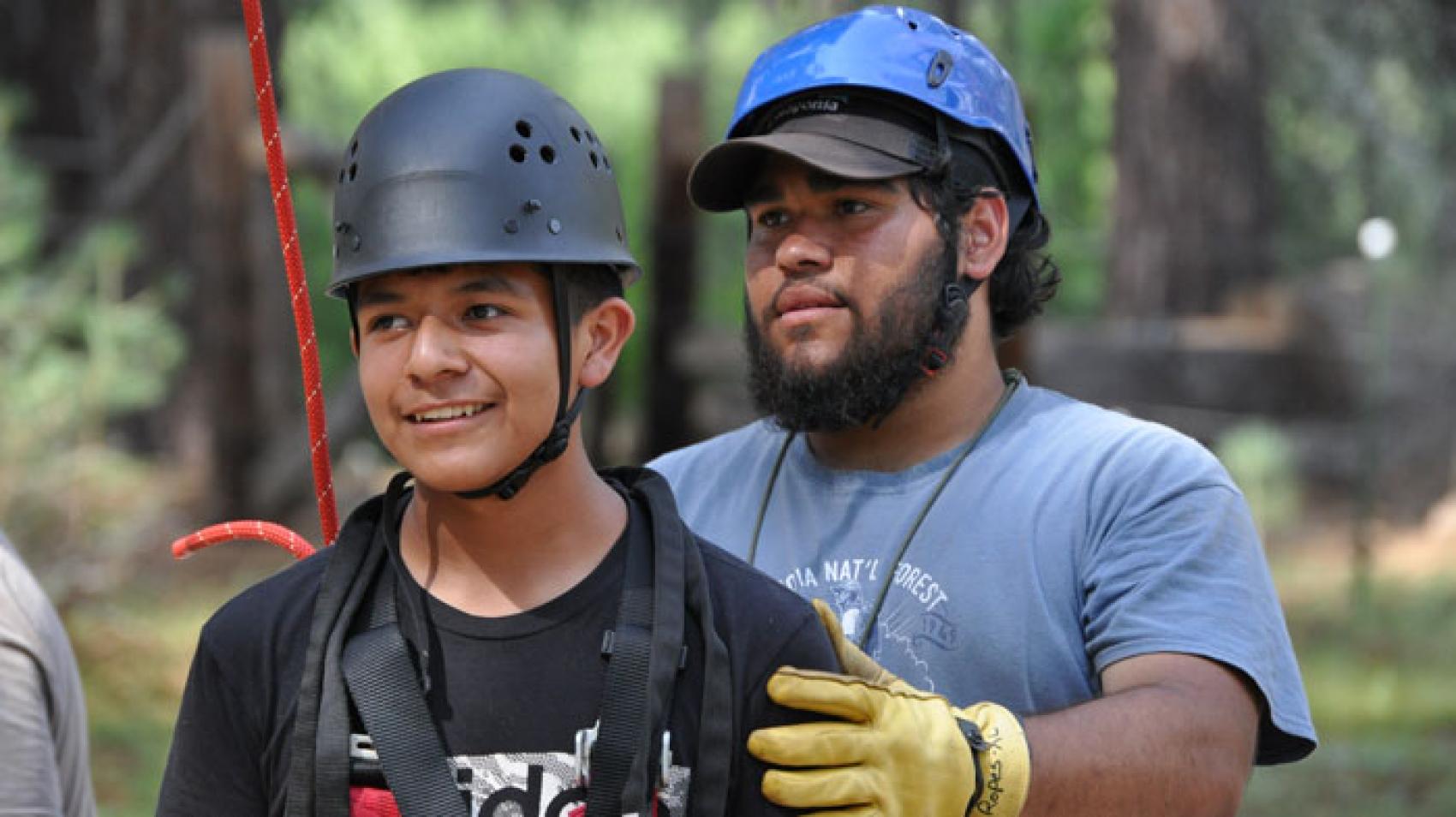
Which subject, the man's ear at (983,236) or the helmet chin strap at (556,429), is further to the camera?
the man's ear at (983,236)

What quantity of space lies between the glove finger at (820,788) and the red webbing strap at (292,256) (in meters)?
0.63

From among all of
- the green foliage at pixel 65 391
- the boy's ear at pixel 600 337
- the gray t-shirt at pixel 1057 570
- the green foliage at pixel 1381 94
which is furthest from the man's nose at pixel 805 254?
the green foliage at pixel 1381 94

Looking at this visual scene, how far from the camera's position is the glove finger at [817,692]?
2.06m

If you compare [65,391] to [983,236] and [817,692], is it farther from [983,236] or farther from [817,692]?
[817,692]

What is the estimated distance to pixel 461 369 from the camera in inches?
78.8

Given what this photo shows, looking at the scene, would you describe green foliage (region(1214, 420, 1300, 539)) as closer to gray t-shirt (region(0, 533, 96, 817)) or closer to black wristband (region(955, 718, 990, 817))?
black wristband (region(955, 718, 990, 817))

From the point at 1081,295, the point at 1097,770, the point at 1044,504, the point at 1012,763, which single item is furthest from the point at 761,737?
the point at 1081,295

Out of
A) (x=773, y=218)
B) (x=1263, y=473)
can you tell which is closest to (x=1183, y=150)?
(x=1263, y=473)

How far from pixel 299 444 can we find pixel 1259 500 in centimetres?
495

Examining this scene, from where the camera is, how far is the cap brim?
2.70 m

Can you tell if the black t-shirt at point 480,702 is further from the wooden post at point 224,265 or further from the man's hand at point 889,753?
the wooden post at point 224,265

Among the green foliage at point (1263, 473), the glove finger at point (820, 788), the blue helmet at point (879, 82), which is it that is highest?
the blue helmet at point (879, 82)

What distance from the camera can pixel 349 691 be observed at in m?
1.99

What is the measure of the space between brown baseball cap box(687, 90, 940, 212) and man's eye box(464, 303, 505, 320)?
76 cm
